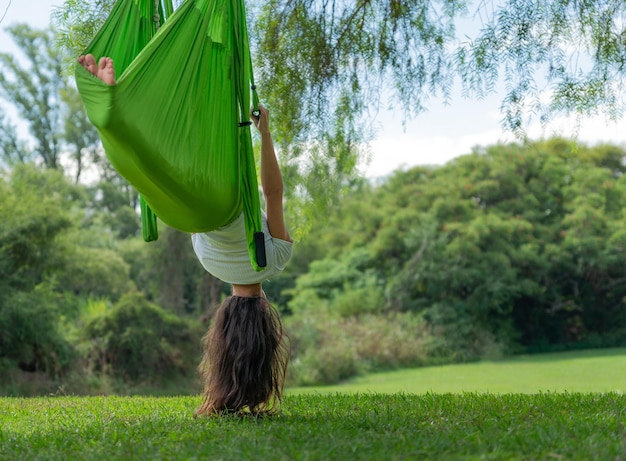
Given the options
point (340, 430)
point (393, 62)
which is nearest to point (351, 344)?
point (393, 62)

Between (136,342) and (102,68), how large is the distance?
31.5ft

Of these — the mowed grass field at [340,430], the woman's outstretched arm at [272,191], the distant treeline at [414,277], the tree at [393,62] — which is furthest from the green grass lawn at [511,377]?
the woman's outstretched arm at [272,191]

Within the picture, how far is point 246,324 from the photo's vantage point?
3488 millimetres

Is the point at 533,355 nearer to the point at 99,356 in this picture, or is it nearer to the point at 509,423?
the point at 99,356

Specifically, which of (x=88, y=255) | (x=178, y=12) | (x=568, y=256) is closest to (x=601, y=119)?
(x=178, y=12)

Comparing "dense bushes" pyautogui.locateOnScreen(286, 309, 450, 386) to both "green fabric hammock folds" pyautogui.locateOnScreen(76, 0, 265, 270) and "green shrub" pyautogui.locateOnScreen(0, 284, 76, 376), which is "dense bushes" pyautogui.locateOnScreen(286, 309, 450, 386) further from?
"green fabric hammock folds" pyautogui.locateOnScreen(76, 0, 265, 270)

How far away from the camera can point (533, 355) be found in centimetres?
1661

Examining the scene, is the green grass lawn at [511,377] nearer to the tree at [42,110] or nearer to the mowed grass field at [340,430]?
the mowed grass field at [340,430]

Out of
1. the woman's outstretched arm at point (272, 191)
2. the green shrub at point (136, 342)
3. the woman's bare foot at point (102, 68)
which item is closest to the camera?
the woman's bare foot at point (102, 68)

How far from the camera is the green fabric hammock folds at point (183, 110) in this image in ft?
9.75

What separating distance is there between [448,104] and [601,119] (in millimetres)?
1146

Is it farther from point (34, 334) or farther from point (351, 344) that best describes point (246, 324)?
point (351, 344)

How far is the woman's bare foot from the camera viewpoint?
2.90 metres

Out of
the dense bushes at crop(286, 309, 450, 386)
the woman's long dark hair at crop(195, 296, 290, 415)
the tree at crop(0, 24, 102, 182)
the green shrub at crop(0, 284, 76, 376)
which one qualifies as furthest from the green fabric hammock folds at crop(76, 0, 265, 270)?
the tree at crop(0, 24, 102, 182)
